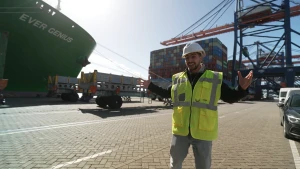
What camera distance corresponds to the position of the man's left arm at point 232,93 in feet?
7.75

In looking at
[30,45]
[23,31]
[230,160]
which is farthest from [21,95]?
[230,160]

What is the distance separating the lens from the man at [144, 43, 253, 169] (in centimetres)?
229

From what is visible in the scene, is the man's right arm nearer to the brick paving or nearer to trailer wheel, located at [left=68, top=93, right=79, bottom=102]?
the brick paving

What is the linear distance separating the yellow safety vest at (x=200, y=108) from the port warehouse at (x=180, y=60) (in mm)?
45838

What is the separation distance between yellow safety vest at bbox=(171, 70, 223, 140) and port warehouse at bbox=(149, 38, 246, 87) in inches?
1805

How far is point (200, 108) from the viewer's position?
234cm

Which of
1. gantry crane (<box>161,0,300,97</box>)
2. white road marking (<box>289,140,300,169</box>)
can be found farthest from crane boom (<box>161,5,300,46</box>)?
white road marking (<box>289,140,300,169</box>)

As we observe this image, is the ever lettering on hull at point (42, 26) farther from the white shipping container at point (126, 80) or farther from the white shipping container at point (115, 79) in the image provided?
the white shipping container at point (126, 80)

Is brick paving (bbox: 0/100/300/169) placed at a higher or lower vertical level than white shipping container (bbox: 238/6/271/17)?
lower

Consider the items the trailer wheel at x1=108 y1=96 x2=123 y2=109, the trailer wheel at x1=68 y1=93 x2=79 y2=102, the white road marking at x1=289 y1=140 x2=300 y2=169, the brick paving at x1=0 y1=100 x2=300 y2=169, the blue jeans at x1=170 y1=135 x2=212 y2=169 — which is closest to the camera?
the blue jeans at x1=170 y1=135 x2=212 y2=169

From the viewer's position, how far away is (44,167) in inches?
140

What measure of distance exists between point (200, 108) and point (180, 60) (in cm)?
5728

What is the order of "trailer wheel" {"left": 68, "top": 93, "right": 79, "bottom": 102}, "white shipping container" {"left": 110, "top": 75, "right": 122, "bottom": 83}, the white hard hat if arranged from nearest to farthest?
the white hard hat, "white shipping container" {"left": 110, "top": 75, "right": 122, "bottom": 83}, "trailer wheel" {"left": 68, "top": 93, "right": 79, "bottom": 102}

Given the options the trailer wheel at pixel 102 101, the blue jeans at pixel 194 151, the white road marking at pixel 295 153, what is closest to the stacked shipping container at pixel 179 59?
the trailer wheel at pixel 102 101
